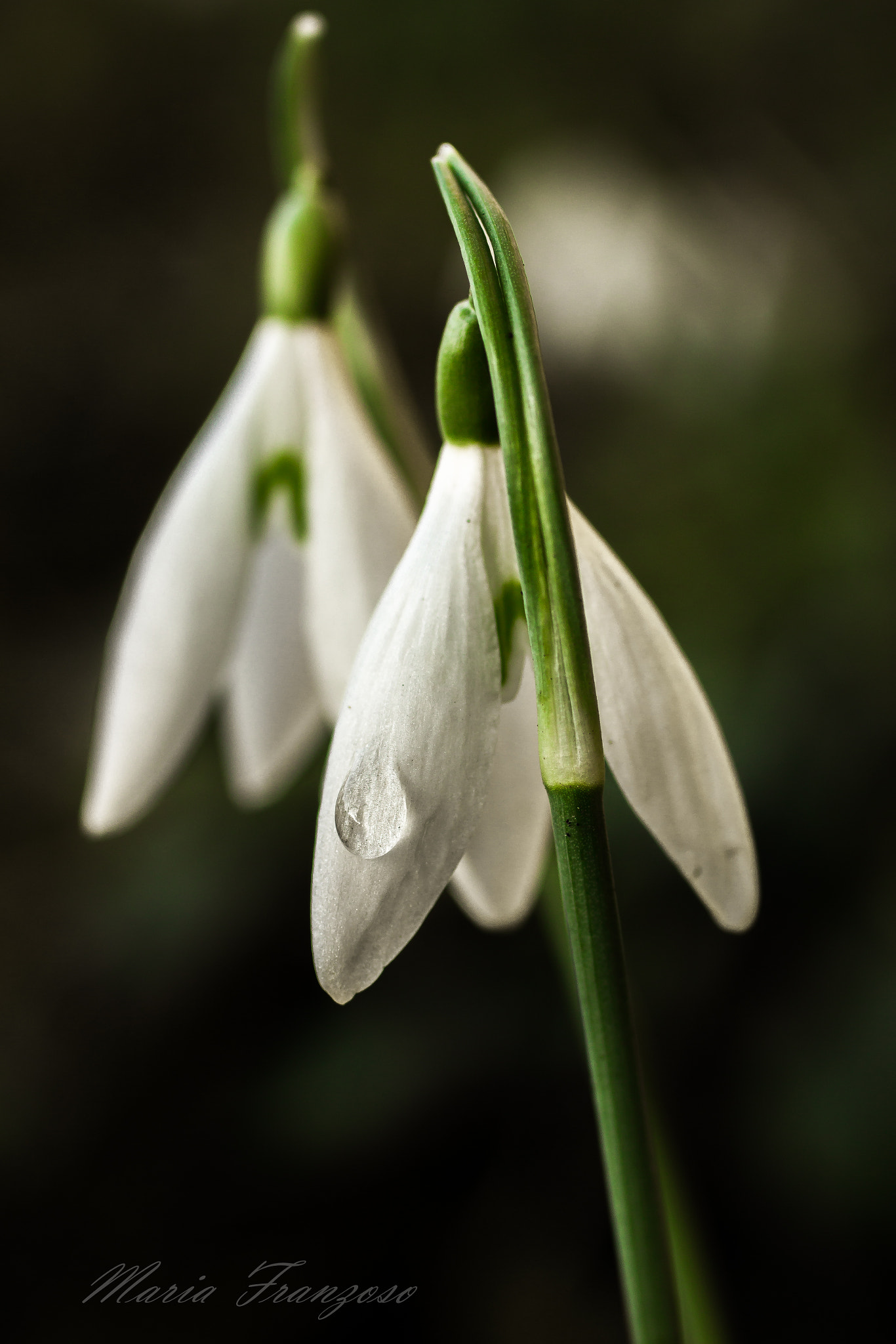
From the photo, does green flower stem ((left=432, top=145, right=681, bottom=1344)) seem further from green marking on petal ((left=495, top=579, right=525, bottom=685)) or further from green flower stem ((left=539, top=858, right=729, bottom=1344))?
green flower stem ((left=539, top=858, right=729, bottom=1344))

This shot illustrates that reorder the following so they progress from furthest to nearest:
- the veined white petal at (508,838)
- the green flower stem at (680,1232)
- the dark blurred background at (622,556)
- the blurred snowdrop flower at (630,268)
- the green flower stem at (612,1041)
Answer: the blurred snowdrop flower at (630,268)
the dark blurred background at (622,556)
the green flower stem at (680,1232)
the veined white petal at (508,838)
the green flower stem at (612,1041)

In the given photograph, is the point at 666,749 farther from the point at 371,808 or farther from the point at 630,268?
the point at 630,268

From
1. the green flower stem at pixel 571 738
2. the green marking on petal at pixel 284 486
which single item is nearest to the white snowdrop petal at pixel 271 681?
the green marking on petal at pixel 284 486

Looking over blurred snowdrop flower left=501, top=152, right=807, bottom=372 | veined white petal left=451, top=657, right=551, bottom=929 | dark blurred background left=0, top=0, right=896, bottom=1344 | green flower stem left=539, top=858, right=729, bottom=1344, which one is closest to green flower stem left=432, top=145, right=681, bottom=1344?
veined white petal left=451, top=657, right=551, bottom=929

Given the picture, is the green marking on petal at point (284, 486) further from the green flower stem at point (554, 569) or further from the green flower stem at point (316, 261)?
the green flower stem at point (554, 569)

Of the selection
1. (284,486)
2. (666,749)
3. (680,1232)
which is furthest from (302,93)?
(680,1232)

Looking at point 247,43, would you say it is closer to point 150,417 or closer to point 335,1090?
point 150,417
